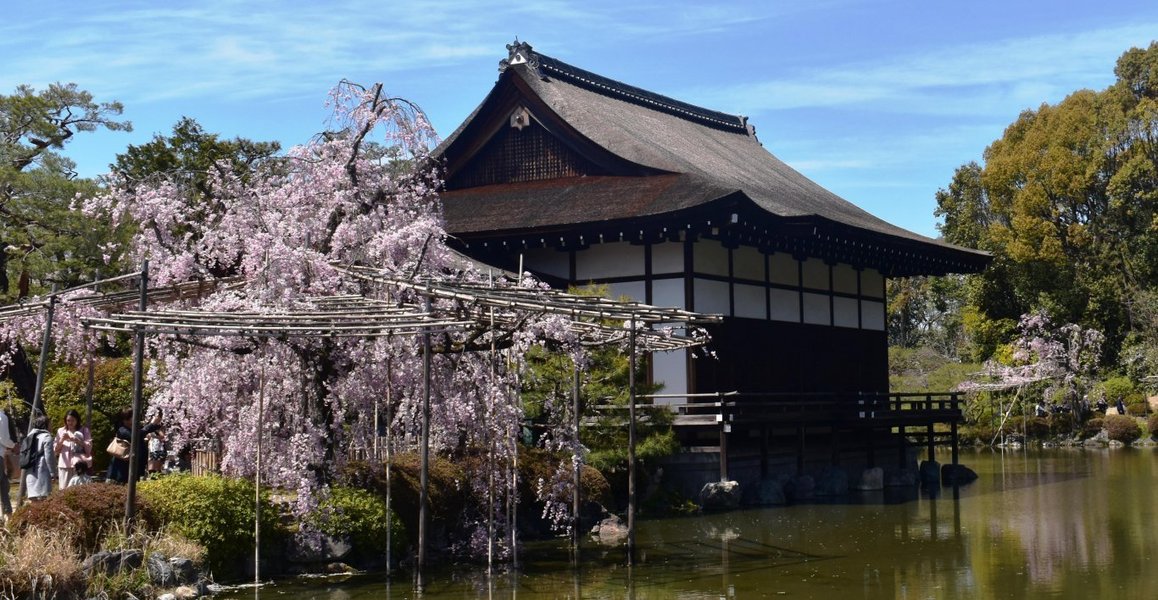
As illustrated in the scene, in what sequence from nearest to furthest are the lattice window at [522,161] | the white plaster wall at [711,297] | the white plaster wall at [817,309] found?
the white plaster wall at [711,297]
the lattice window at [522,161]
the white plaster wall at [817,309]

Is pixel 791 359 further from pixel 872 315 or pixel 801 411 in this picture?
pixel 872 315

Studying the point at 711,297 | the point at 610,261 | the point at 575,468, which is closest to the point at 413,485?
the point at 575,468

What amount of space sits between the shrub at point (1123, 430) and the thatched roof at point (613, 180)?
46.7ft

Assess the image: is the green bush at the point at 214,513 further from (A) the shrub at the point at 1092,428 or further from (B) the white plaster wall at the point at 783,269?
(A) the shrub at the point at 1092,428

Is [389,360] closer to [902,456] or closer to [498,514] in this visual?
[498,514]

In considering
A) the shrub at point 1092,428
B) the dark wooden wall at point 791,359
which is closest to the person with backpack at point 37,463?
the dark wooden wall at point 791,359

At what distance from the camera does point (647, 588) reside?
16.7 m

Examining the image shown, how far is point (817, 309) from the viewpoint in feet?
110

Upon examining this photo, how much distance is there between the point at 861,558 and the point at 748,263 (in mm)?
12458

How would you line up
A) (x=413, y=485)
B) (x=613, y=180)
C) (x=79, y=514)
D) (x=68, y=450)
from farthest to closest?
(x=613, y=180)
(x=68, y=450)
(x=413, y=485)
(x=79, y=514)

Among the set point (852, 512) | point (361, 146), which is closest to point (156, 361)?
point (361, 146)

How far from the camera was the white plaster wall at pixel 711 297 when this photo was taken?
2891cm

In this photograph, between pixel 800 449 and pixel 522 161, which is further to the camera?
pixel 522 161

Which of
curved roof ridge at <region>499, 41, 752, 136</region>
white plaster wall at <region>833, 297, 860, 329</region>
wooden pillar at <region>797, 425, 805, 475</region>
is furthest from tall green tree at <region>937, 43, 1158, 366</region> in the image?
wooden pillar at <region>797, 425, 805, 475</region>
